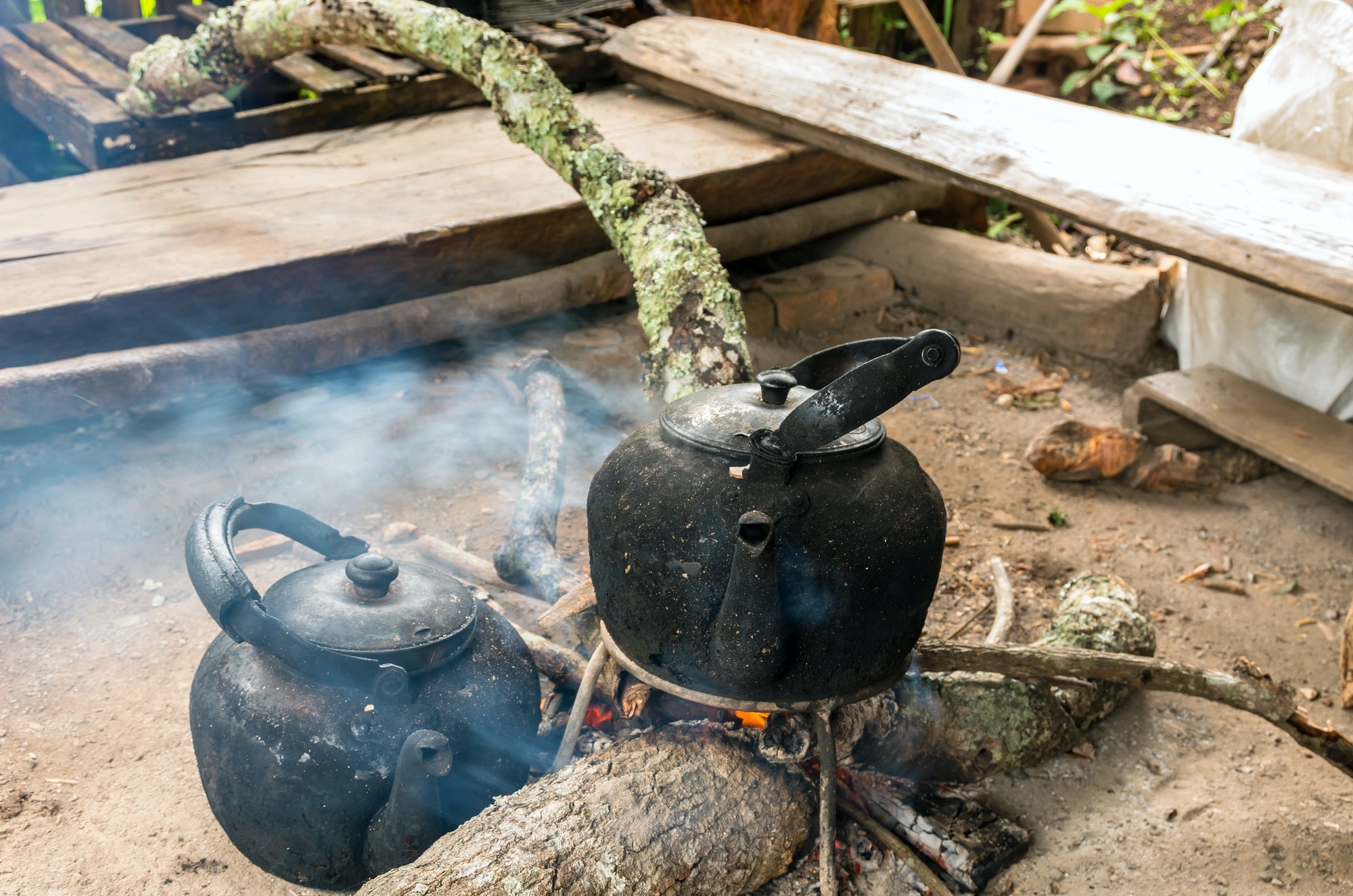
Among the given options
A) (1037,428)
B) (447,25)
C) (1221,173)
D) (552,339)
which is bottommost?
(1037,428)

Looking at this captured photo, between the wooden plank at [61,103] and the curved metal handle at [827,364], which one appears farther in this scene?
the wooden plank at [61,103]

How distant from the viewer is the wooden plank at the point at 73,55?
15.5ft

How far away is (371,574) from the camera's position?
197cm

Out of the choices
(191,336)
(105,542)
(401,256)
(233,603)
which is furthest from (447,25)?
(233,603)

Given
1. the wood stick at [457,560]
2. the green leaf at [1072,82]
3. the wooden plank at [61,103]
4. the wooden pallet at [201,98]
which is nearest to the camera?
the wood stick at [457,560]

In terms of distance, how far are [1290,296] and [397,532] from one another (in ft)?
10.5

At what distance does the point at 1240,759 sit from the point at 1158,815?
418mm

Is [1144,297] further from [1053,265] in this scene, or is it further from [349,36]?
[349,36]

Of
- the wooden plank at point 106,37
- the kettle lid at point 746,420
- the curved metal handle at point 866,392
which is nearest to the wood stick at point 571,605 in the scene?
the kettle lid at point 746,420

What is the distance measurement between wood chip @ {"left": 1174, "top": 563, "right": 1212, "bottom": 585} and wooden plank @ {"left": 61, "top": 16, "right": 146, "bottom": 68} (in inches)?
204

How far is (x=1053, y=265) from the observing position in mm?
5102

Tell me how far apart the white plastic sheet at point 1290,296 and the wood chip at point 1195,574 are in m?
0.98

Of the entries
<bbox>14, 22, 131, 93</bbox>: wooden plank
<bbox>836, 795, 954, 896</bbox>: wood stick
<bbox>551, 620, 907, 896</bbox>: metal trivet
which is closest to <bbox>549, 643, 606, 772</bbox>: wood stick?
<bbox>551, 620, 907, 896</bbox>: metal trivet

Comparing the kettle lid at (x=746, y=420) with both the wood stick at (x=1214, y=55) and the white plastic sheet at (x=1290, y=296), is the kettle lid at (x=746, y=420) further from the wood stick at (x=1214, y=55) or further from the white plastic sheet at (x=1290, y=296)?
the wood stick at (x=1214, y=55)
